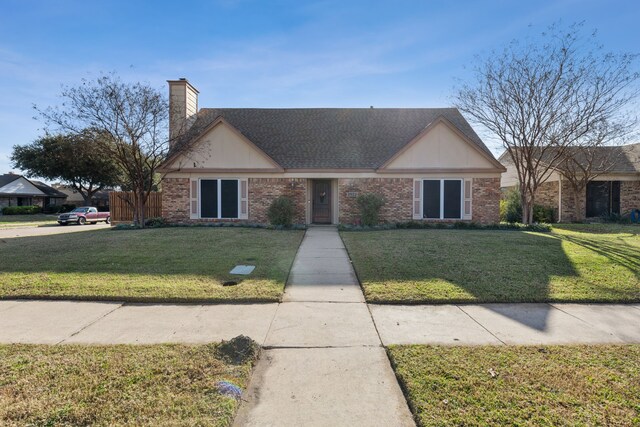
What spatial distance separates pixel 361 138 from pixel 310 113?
4.28 m

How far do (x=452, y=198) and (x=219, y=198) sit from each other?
11.3m

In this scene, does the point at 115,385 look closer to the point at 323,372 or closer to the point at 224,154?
the point at 323,372

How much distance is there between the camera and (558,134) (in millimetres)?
16938

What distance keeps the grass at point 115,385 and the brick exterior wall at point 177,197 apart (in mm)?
13840

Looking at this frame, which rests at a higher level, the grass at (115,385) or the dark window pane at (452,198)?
the dark window pane at (452,198)

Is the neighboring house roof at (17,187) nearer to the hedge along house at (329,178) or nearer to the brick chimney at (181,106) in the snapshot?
the brick chimney at (181,106)

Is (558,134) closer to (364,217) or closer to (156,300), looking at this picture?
(364,217)

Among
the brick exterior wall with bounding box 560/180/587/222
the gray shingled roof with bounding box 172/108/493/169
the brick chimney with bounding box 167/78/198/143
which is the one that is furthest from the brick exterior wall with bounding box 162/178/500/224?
the brick exterior wall with bounding box 560/180/587/222

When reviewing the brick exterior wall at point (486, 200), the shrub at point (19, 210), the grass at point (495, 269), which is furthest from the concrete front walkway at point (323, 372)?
the shrub at point (19, 210)

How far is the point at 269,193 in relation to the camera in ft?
56.2

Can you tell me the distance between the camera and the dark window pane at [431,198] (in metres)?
16.9

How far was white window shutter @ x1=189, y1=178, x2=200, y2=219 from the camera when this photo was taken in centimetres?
1730

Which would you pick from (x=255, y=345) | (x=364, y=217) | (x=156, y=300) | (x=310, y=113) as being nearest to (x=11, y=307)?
(x=156, y=300)

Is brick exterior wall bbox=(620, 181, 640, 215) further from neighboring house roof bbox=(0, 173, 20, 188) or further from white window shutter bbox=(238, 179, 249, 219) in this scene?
neighboring house roof bbox=(0, 173, 20, 188)
